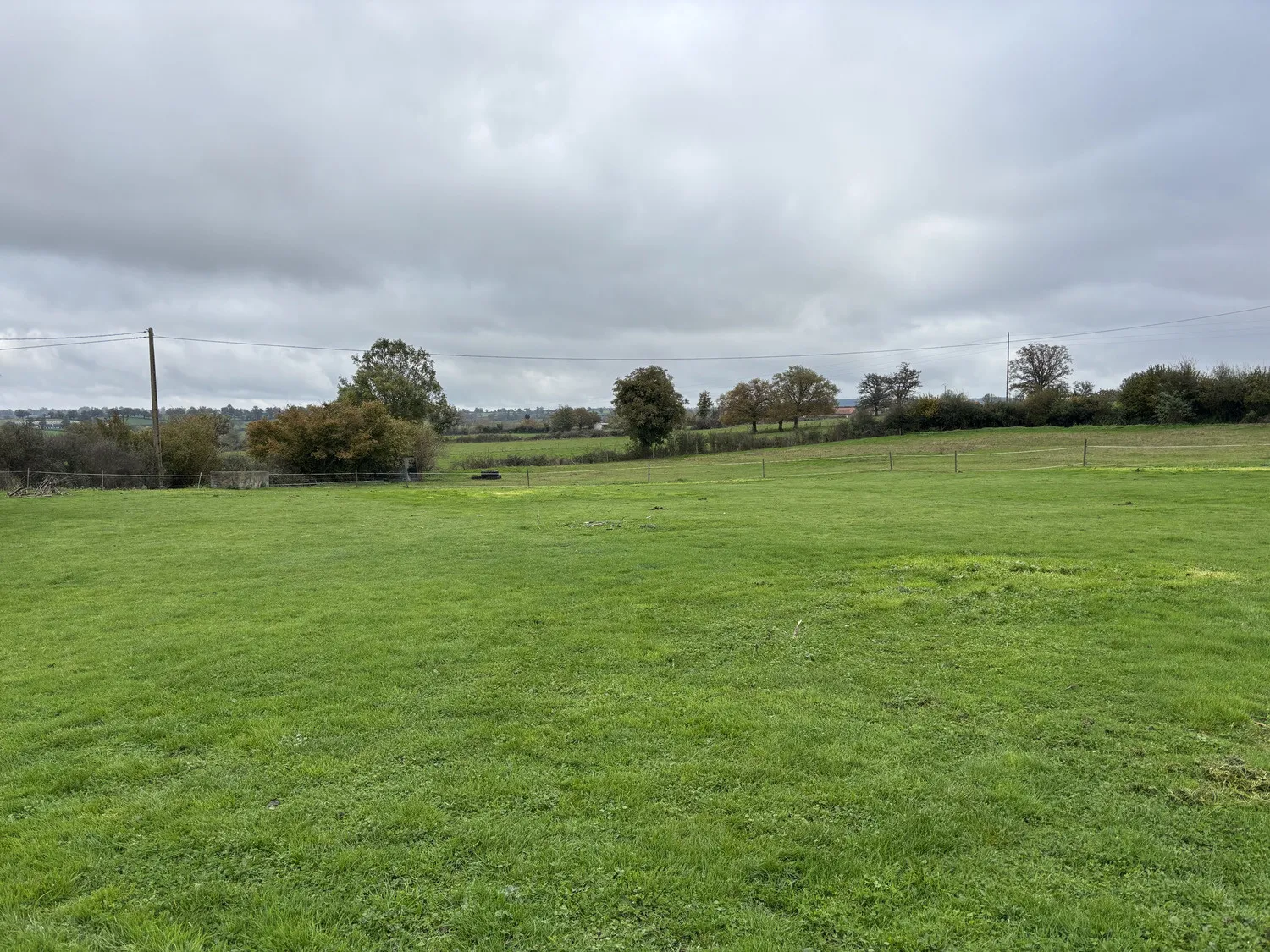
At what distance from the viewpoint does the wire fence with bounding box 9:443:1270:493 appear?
34.3m

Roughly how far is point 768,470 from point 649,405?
27.4m

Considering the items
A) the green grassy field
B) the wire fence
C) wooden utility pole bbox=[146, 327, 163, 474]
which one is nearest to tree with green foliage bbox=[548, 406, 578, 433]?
the wire fence

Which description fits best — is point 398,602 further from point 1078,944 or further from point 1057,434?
point 1057,434

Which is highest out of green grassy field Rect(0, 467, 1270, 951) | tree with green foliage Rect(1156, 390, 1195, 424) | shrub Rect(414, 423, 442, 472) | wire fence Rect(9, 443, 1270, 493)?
tree with green foliage Rect(1156, 390, 1195, 424)

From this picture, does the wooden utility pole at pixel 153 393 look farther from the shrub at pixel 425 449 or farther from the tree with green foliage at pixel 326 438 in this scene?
the shrub at pixel 425 449

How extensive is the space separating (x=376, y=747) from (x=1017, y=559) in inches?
398

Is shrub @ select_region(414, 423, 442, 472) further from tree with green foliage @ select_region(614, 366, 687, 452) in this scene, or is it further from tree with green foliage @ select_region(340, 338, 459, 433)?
tree with green foliage @ select_region(614, 366, 687, 452)

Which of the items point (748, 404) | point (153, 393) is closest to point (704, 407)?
point (748, 404)

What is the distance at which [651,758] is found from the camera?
16.1 feet

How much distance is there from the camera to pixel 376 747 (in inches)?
202

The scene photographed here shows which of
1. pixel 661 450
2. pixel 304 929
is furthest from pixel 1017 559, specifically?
pixel 661 450

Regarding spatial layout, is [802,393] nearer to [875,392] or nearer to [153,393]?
[875,392]

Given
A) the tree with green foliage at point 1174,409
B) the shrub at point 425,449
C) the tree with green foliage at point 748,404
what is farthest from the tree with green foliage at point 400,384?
the tree with green foliage at point 1174,409

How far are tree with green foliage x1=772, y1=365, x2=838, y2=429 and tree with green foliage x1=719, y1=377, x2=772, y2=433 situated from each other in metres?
1.29
